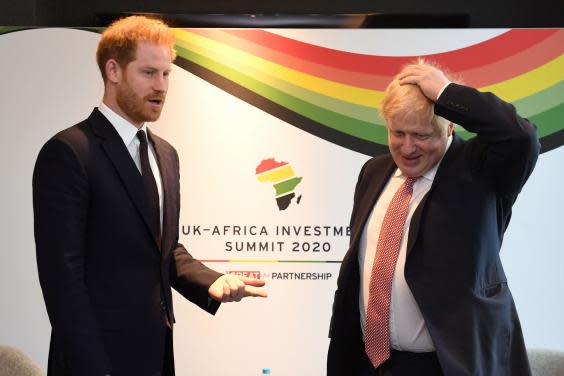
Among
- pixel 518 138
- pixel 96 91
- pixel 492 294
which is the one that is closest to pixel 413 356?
pixel 492 294

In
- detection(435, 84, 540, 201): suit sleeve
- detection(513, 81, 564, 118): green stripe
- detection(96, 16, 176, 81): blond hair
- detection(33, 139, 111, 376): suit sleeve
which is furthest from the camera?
detection(513, 81, 564, 118): green stripe

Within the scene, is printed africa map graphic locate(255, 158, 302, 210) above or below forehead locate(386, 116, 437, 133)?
below

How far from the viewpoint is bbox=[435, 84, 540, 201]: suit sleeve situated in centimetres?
227

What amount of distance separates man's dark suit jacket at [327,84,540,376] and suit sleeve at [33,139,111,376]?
100 cm

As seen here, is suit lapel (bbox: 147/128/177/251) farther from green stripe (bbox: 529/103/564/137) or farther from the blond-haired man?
green stripe (bbox: 529/103/564/137)

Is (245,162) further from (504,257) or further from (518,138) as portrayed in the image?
(518,138)

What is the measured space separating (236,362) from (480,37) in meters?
2.29

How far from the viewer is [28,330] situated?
4250 mm

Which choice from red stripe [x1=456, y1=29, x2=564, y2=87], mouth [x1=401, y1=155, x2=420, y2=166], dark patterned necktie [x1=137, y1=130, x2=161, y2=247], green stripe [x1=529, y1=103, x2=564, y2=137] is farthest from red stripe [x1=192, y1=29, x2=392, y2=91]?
dark patterned necktie [x1=137, y1=130, x2=161, y2=247]

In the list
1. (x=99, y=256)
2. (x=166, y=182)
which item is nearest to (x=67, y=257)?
(x=99, y=256)

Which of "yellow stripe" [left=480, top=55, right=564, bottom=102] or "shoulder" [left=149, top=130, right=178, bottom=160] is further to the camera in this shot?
"yellow stripe" [left=480, top=55, right=564, bottom=102]

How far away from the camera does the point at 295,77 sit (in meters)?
4.26

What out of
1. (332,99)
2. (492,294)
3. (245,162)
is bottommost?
(492,294)

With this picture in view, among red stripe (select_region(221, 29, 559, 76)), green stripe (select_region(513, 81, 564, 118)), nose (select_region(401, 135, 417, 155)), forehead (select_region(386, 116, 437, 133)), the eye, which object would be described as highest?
red stripe (select_region(221, 29, 559, 76))
